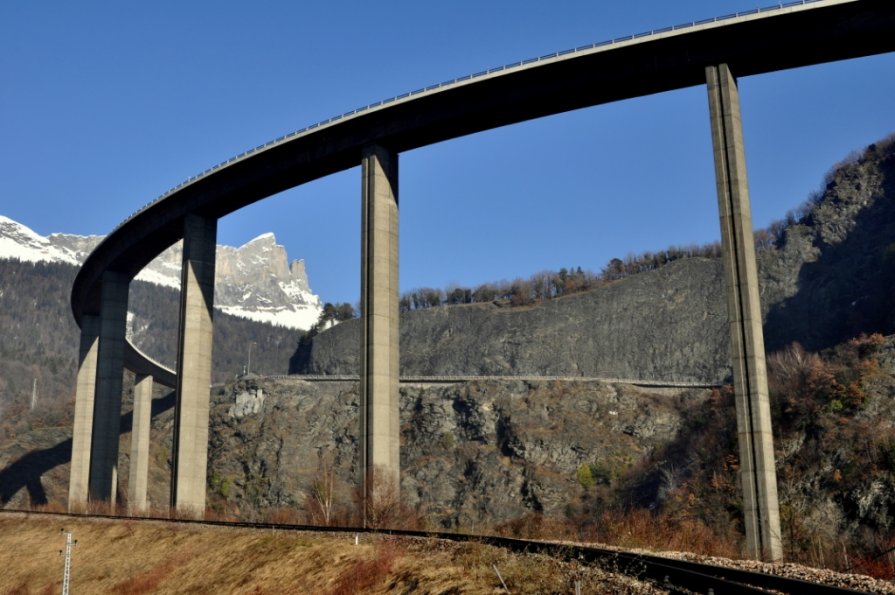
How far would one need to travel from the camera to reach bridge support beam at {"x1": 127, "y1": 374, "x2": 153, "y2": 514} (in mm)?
82275

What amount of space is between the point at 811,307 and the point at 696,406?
24398 millimetres

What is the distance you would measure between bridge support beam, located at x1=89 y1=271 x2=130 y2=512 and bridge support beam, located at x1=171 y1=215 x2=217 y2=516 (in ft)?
55.3

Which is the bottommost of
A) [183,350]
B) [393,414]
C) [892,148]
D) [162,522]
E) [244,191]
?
[162,522]

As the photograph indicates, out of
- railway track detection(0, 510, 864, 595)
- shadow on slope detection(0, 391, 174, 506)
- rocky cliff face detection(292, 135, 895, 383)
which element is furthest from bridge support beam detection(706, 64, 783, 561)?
shadow on slope detection(0, 391, 174, 506)

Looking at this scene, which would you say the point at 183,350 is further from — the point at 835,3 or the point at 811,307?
the point at 811,307

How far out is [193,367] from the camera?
56.0 m

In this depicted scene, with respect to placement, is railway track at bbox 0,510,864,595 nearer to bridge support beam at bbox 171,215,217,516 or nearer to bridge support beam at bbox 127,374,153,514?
bridge support beam at bbox 171,215,217,516

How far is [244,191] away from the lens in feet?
179

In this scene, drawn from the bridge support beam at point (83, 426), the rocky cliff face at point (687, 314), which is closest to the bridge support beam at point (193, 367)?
the bridge support beam at point (83, 426)

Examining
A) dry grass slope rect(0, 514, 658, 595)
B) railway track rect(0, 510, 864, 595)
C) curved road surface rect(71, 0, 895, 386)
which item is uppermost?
curved road surface rect(71, 0, 895, 386)

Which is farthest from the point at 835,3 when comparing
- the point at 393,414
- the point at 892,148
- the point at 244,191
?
the point at 892,148

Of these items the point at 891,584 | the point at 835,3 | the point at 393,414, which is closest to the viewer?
the point at 891,584

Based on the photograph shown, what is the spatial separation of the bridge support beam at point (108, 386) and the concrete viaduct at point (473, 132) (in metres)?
4.56

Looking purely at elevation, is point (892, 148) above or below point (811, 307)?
above
